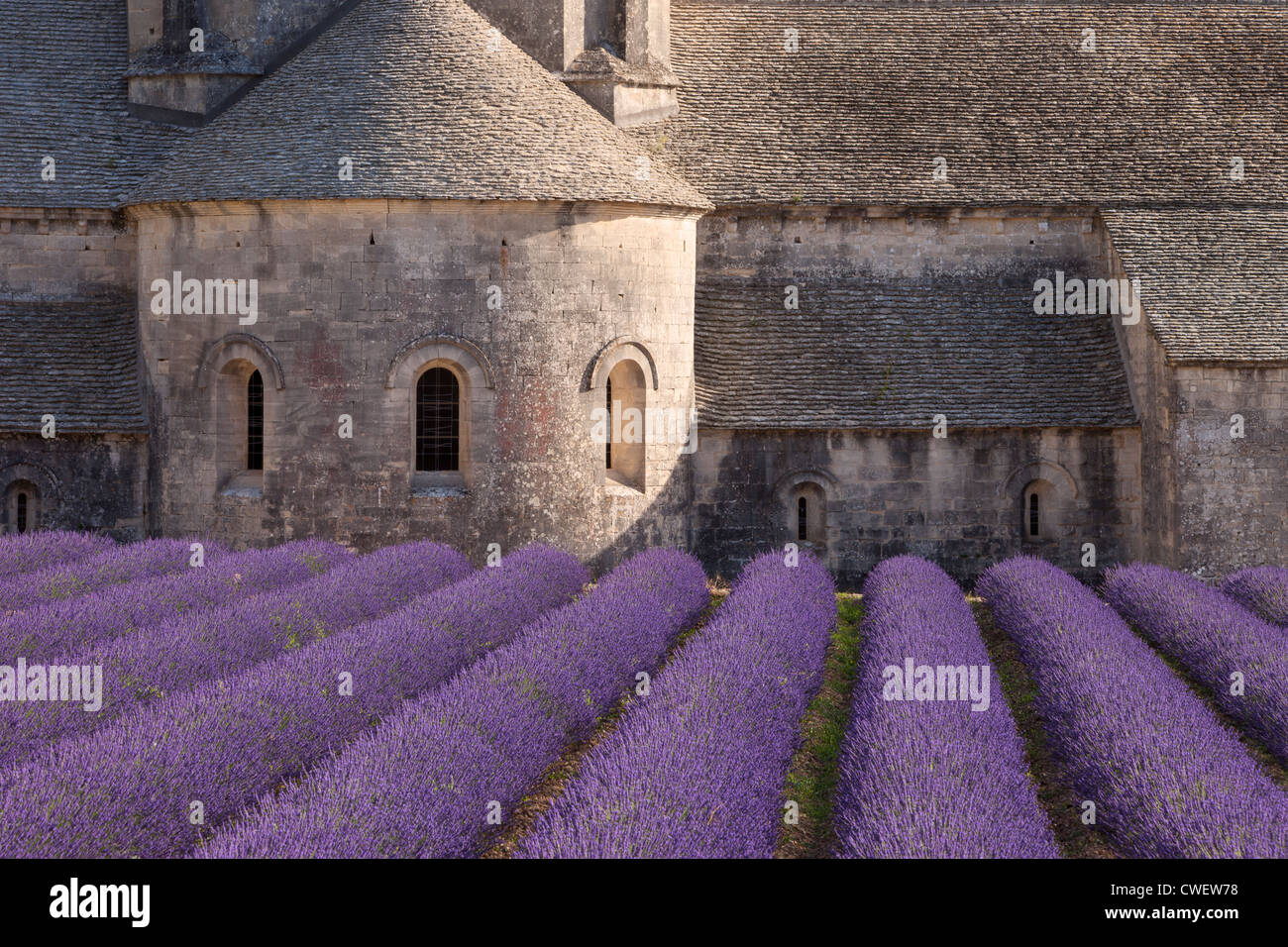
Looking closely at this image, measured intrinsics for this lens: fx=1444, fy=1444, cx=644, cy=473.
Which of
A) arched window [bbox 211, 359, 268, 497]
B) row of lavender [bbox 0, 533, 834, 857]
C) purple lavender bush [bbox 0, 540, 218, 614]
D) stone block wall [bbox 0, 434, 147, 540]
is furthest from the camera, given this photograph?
stone block wall [bbox 0, 434, 147, 540]

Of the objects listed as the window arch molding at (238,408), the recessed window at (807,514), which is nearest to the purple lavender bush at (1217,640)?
the recessed window at (807,514)

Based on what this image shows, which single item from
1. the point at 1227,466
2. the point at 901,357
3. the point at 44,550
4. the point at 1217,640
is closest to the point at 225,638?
the point at 44,550

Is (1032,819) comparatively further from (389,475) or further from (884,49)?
(884,49)

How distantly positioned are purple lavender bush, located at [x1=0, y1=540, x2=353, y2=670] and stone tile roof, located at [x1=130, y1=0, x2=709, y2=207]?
4.56 metres

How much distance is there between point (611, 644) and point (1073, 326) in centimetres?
1118

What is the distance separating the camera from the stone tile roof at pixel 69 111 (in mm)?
19891

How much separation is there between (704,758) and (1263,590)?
929cm

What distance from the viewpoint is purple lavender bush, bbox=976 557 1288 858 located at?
7375mm

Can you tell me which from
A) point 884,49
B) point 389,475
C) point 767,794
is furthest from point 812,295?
point 767,794

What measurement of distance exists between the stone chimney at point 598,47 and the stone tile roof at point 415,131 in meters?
0.55

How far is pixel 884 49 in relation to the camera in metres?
22.8

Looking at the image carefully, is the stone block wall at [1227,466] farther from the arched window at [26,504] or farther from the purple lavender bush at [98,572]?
the arched window at [26,504]

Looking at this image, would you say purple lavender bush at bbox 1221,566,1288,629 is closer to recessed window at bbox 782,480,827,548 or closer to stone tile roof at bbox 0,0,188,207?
recessed window at bbox 782,480,827,548

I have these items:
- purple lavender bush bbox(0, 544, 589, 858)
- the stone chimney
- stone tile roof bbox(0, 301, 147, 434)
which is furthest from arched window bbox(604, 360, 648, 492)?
stone tile roof bbox(0, 301, 147, 434)
